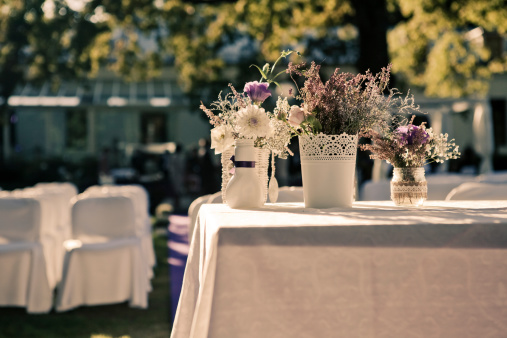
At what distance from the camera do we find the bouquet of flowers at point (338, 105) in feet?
8.82

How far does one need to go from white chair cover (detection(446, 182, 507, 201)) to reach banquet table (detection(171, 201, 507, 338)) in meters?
1.96

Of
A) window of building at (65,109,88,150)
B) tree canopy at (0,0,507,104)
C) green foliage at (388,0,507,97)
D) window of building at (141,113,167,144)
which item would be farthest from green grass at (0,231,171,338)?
window of building at (65,109,88,150)

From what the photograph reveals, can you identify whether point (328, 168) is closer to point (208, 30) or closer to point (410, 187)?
point (410, 187)

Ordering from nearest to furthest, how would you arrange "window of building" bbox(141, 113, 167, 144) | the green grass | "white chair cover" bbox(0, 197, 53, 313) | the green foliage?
the green grass → "white chair cover" bbox(0, 197, 53, 313) → the green foliage → "window of building" bbox(141, 113, 167, 144)

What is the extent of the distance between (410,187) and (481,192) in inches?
53.3

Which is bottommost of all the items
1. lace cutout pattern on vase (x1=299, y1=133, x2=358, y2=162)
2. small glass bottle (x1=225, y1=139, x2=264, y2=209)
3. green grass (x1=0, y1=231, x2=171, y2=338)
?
green grass (x1=0, y1=231, x2=171, y2=338)

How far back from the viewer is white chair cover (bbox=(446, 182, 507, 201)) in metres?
4.04

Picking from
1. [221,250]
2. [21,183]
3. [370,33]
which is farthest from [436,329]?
[21,183]

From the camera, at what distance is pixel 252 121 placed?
8.87ft

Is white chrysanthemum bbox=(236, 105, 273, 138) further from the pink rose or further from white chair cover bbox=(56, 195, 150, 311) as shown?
white chair cover bbox=(56, 195, 150, 311)

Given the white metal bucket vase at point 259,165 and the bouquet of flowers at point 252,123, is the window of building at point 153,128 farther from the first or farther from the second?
the bouquet of flowers at point 252,123

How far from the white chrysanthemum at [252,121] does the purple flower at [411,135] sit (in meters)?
0.66

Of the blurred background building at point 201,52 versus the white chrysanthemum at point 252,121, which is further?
the blurred background building at point 201,52

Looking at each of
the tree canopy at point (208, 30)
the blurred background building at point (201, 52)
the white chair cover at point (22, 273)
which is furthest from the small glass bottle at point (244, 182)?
the tree canopy at point (208, 30)
